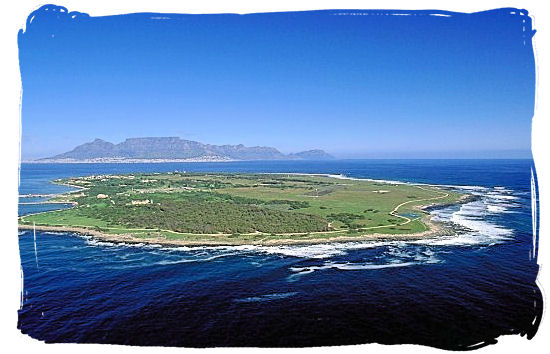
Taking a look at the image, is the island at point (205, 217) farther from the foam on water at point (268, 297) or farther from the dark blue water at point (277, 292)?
the foam on water at point (268, 297)

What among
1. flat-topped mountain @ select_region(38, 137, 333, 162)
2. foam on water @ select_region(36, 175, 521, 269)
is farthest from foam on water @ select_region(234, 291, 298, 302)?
flat-topped mountain @ select_region(38, 137, 333, 162)

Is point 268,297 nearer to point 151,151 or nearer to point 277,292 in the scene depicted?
point 277,292

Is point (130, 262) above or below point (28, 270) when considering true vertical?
below

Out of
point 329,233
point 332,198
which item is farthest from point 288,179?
point 329,233

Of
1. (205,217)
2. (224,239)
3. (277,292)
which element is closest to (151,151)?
(205,217)

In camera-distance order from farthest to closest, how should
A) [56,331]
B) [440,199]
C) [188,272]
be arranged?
[440,199], [188,272], [56,331]

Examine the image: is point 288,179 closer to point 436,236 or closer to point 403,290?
point 436,236
